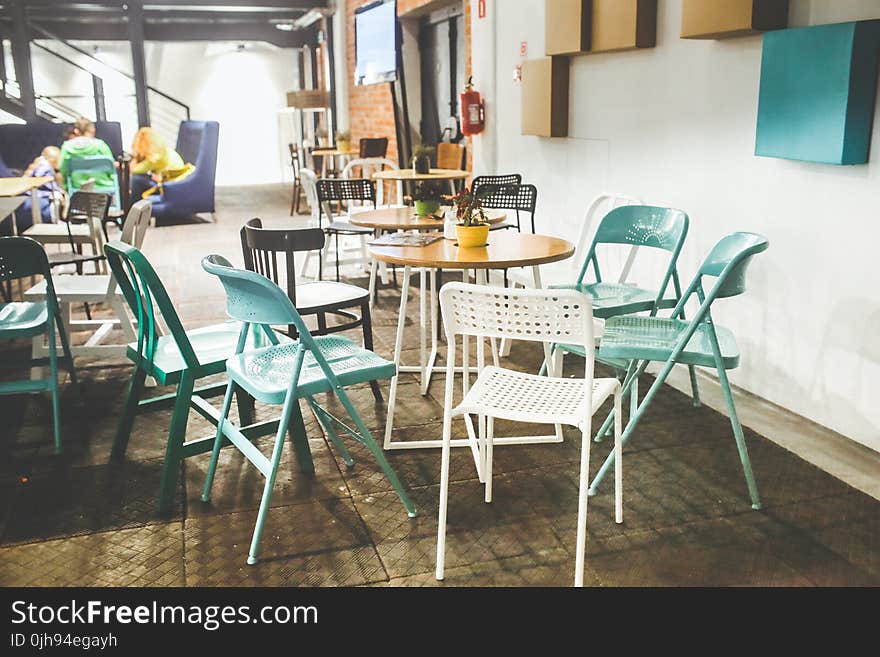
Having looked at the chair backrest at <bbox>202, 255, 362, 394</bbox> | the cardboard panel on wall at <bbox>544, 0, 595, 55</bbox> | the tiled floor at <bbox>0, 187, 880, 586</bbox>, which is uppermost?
the cardboard panel on wall at <bbox>544, 0, 595, 55</bbox>

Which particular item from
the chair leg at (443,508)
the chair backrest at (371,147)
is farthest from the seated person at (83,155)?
the chair leg at (443,508)

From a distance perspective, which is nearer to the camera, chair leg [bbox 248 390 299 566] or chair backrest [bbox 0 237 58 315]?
chair leg [bbox 248 390 299 566]

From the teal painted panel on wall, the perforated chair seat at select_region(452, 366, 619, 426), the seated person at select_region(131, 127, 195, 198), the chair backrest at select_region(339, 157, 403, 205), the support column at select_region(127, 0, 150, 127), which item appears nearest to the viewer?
the perforated chair seat at select_region(452, 366, 619, 426)

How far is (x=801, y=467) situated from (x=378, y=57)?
26.7 feet

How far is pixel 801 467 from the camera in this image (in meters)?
3.19

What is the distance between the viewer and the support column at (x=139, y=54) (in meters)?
12.0

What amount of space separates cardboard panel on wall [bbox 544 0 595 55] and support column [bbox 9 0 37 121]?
9.01 metres

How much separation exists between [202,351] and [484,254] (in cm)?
111

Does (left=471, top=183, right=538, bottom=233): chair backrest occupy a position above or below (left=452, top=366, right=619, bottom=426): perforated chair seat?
above

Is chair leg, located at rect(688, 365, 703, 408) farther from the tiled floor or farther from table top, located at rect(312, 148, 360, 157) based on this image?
table top, located at rect(312, 148, 360, 157)

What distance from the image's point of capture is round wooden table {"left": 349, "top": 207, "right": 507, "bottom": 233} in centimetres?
408

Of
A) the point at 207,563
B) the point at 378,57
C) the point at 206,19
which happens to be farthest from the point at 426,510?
the point at 206,19

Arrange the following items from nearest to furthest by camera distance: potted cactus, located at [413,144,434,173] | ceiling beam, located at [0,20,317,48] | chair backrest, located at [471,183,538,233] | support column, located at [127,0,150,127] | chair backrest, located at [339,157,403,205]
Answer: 1. chair backrest, located at [471,183,538,233]
2. potted cactus, located at [413,144,434,173]
3. chair backrest, located at [339,157,403,205]
4. support column, located at [127,0,150,127]
5. ceiling beam, located at [0,20,317,48]

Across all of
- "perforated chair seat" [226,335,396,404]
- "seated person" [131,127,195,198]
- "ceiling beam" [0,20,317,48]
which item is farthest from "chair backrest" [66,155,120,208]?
"ceiling beam" [0,20,317,48]
